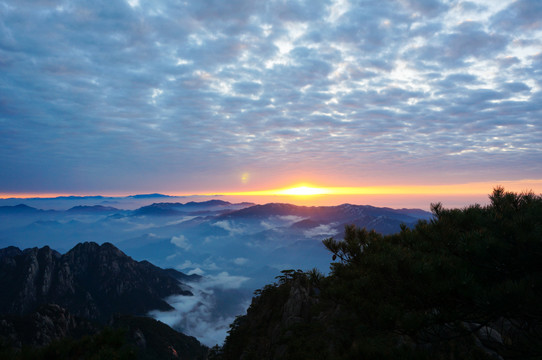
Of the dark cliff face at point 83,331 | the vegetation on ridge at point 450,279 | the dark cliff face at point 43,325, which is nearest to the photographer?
the vegetation on ridge at point 450,279

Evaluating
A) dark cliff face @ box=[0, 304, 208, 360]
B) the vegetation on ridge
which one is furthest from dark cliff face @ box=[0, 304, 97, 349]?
the vegetation on ridge

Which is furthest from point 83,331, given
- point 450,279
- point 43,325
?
point 450,279

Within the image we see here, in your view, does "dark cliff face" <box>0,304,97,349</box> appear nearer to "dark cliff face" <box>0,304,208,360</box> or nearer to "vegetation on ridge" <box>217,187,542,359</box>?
"dark cliff face" <box>0,304,208,360</box>

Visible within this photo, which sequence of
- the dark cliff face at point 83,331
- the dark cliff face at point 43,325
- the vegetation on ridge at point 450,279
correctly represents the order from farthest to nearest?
the dark cliff face at point 83,331
the dark cliff face at point 43,325
the vegetation on ridge at point 450,279

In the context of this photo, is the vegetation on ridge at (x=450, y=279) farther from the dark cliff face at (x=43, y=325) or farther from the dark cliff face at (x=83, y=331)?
the dark cliff face at (x=43, y=325)

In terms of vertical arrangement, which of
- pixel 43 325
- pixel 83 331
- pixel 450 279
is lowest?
pixel 83 331

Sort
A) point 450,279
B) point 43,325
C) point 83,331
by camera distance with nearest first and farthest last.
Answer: point 450,279
point 43,325
point 83,331

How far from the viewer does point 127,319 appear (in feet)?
470

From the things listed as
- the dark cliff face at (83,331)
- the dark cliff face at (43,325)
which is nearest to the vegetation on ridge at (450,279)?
the dark cliff face at (83,331)

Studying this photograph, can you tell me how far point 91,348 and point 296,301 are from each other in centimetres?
2044

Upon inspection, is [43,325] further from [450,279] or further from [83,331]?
[450,279]

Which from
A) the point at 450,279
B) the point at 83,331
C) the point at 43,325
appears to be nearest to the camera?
the point at 450,279

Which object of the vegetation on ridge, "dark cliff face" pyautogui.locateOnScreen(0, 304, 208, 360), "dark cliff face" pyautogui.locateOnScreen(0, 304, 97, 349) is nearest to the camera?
the vegetation on ridge

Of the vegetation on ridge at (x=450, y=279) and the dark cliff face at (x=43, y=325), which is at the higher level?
the vegetation on ridge at (x=450, y=279)
